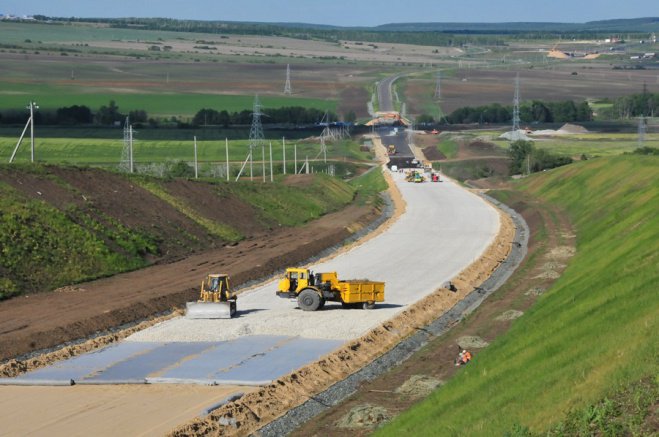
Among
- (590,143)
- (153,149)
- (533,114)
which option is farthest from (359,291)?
(533,114)

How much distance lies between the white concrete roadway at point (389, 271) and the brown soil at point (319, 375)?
79 centimetres

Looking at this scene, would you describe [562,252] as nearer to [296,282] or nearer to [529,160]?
[296,282]

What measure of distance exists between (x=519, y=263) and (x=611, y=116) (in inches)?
5725

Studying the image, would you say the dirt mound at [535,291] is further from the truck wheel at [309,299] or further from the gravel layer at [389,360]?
the truck wheel at [309,299]

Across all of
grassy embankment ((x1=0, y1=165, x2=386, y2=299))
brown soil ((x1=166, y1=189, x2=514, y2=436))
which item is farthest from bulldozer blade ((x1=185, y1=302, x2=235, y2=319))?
grassy embankment ((x1=0, y1=165, x2=386, y2=299))

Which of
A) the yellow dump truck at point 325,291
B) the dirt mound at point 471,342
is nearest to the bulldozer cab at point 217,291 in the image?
the yellow dump truck at point 325,291

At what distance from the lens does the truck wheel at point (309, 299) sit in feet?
145

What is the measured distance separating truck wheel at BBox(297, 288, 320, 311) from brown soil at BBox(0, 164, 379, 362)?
4515 mm

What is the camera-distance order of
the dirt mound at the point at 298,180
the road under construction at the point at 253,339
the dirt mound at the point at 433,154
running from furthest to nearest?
the dirt mound at the point at 433,154, the dirt mound at the point at 298,180, the road under construction at the point at 253,339

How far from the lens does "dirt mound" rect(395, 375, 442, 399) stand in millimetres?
30562

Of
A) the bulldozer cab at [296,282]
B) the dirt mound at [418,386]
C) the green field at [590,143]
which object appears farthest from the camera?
the green field at [590,143]

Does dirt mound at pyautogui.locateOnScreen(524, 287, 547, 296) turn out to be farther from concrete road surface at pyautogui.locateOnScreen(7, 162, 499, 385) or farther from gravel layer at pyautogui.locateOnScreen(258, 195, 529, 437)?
concrete road surface at pyautogui.locateOnScreen(7, 162, 499, 385)

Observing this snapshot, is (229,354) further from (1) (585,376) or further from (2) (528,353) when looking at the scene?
(1) (585,376)

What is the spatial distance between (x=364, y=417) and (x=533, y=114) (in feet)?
541
